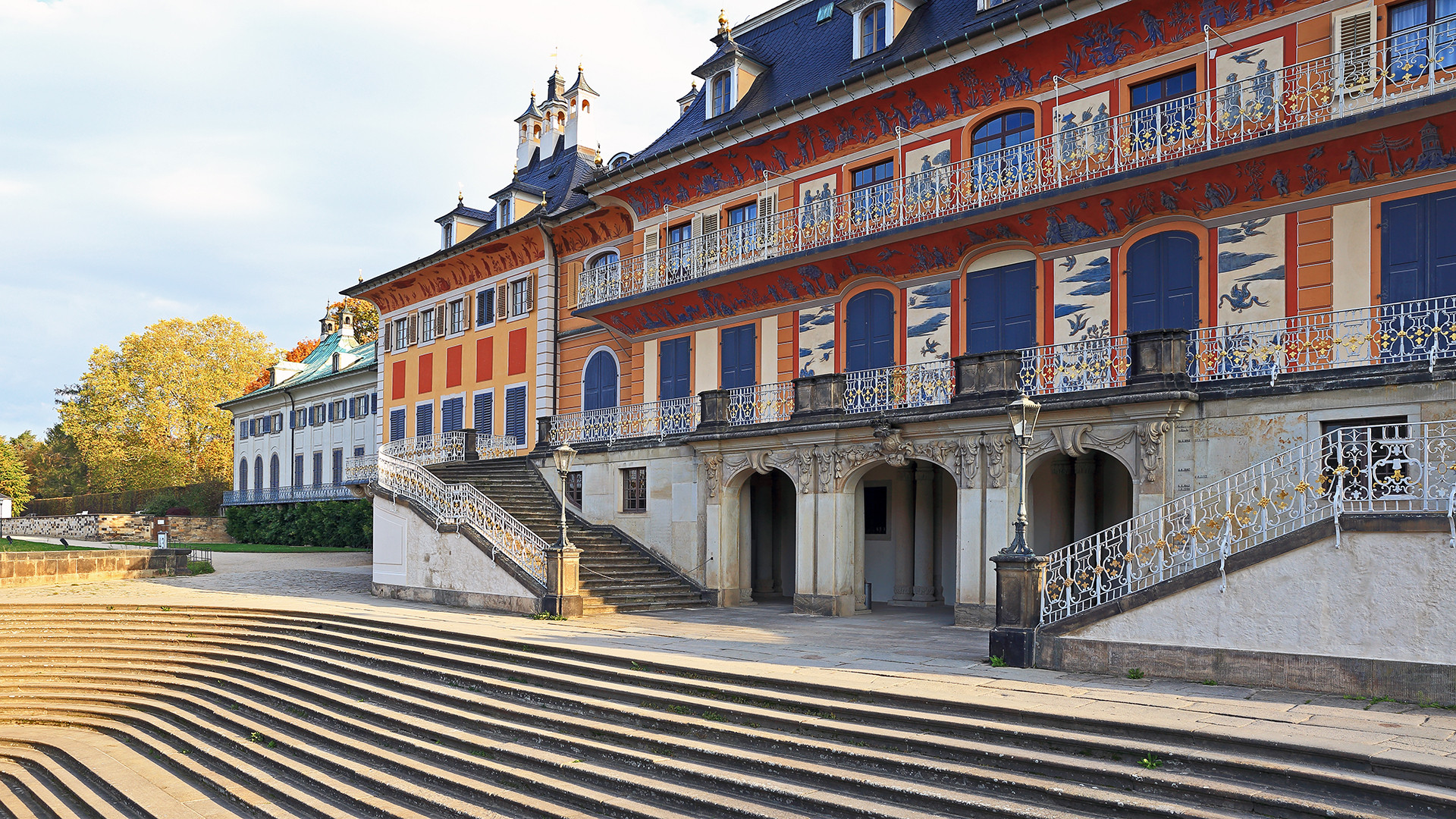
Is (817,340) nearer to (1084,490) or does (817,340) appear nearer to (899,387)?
(899,387)

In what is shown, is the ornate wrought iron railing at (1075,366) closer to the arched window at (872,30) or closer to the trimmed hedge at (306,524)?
the arched window at (872,30)

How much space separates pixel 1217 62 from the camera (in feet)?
52.2

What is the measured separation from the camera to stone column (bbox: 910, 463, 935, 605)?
Result: 2050 cm

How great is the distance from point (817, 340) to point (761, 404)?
1.76 metres

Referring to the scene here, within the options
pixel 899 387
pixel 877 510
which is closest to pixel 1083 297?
pixel 899 387

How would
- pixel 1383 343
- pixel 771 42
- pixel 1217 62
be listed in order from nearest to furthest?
1. pixel 1383 343
2. pixel 1217 62
3. pixel 771 42

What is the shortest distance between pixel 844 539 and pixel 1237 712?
9.75m

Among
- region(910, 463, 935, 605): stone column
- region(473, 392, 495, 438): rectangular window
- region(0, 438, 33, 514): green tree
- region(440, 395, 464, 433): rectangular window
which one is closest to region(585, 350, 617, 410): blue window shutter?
region(473, 392, 495, 438): rectangular window

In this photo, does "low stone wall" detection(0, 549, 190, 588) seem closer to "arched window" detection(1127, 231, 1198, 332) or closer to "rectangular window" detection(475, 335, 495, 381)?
"rectangular window" detection(475, 335, 495, 381)

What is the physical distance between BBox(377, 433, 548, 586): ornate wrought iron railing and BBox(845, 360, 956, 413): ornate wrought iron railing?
21.6 feet

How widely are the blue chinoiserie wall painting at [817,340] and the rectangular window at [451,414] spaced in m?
14.1

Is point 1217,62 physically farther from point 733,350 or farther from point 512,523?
point 512,523

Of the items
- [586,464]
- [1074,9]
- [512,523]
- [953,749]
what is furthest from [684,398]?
[953,749]

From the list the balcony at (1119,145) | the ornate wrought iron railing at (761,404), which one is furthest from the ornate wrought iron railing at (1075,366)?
the ornate wrought iron railing at (761,404)
